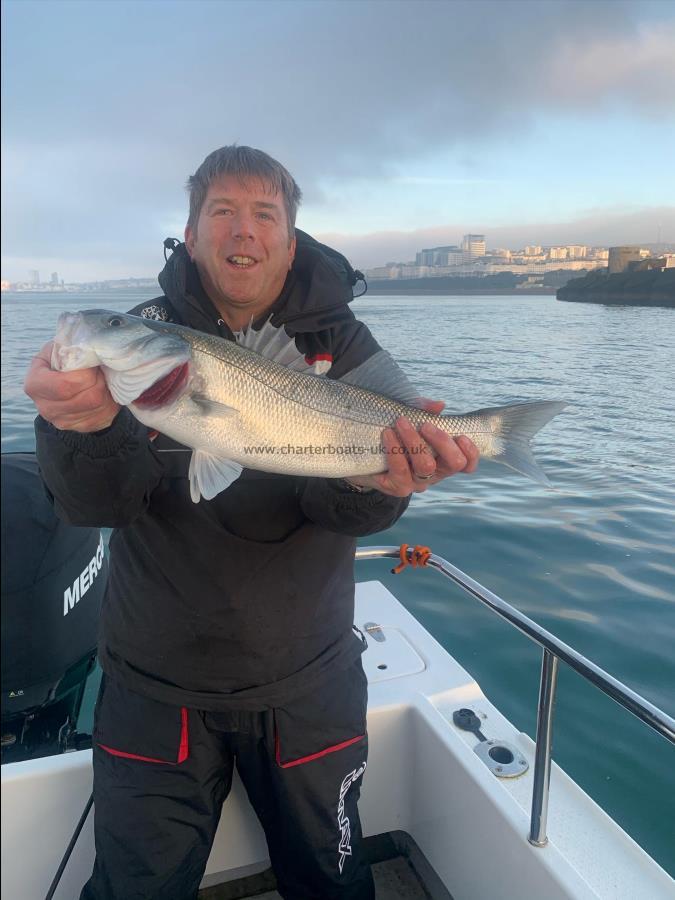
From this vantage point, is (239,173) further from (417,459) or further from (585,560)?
(585,560)

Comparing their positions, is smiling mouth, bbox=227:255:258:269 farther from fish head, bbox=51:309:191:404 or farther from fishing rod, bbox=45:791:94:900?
fishing rod, bbox=45:791:94:900

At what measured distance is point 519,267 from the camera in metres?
25.3

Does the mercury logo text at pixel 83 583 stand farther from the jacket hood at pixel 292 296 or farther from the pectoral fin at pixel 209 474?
the jacket hood at pixel 292 296

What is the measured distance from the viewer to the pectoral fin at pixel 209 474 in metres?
2.11

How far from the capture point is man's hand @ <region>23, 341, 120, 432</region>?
1.87 metres

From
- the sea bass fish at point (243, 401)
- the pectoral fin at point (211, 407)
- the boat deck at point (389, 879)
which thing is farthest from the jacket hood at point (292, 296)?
the boat deck at point (389, 879)

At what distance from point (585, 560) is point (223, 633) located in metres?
5.14

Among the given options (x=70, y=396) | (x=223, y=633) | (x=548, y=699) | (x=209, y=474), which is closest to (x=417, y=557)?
(x=548, y=699)

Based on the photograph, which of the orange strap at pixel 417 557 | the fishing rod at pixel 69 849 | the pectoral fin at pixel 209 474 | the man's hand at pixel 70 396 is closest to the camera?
the man's hand at pixel 70 396

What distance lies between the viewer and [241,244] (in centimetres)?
242

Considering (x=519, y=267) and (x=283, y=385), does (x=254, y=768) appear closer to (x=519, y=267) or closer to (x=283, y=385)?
(x=283, y=385)

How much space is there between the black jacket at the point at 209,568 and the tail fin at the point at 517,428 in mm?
656

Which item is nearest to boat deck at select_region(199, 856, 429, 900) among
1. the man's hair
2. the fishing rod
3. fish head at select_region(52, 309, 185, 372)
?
the fishing rod

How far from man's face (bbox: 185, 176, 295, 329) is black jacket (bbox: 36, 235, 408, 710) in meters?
0.77
